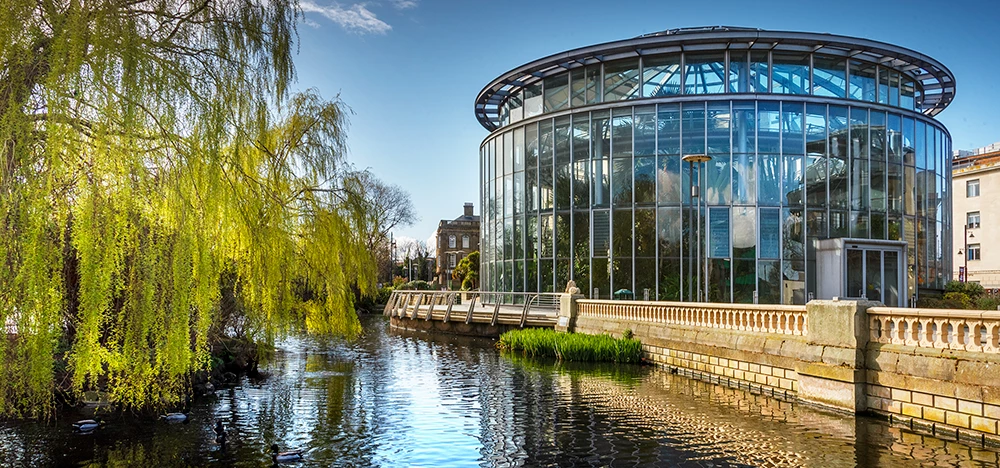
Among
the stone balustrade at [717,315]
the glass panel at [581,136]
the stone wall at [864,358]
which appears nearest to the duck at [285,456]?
the stone wall at [864,358]

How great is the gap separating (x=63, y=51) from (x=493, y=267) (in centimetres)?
3181

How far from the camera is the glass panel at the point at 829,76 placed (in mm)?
31375

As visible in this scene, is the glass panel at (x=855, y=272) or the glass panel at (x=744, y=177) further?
the glass panel at (x=744, y=177)

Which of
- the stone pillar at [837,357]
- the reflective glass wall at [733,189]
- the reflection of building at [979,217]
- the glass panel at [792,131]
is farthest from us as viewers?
the reflection of building at [979,217]

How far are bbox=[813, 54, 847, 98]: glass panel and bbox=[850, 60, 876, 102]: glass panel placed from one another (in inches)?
20.8

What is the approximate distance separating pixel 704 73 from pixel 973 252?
35809 millimetres

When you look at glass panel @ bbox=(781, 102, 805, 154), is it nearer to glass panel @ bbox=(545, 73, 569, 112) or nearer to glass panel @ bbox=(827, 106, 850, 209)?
glass panel @ bbox=(827, 106, 850, 209)

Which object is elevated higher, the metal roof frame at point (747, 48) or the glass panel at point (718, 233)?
the metal roof frame at point (747, 48)

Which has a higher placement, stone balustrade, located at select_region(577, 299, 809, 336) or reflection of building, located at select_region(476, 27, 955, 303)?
reflection of building, located at select_region(476, 27, 955, 303)

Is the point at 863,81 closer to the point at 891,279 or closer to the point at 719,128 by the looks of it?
the point at 719,128

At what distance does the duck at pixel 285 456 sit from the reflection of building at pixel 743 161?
73.7 ft

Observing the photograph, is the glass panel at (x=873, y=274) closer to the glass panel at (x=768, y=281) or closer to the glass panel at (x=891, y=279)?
the glass panel at (x=891, y=279)

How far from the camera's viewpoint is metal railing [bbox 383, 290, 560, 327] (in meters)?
32.5

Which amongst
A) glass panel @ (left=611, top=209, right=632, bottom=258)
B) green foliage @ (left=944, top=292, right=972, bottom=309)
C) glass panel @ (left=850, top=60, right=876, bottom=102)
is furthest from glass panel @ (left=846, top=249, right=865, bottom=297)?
glass panel @ (left=611, top=209, right=632, bottom=258)
